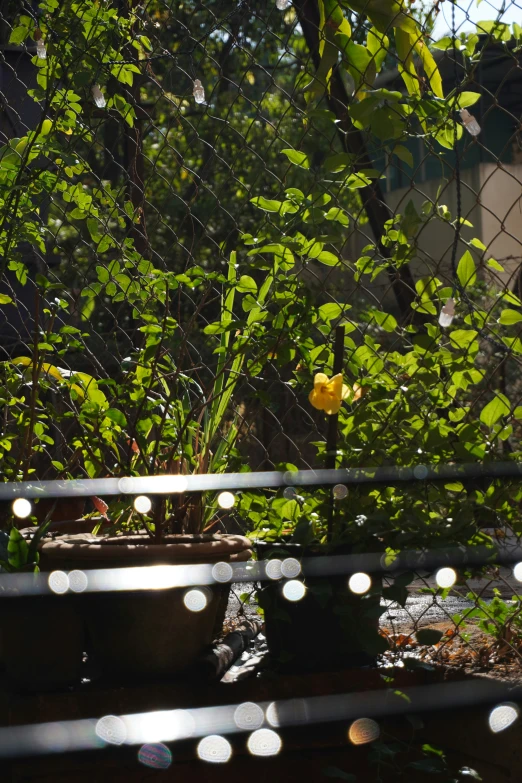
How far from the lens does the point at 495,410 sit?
1.35 metres

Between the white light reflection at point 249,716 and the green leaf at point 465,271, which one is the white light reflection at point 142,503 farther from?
the green leaf at point 465,271

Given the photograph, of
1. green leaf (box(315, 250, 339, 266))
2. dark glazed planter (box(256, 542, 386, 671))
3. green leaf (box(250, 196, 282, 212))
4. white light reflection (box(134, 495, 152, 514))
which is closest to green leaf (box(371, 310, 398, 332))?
green leaf (box(315, 250, 339, 266))

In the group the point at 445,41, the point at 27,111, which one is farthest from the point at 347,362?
the point at 27,111

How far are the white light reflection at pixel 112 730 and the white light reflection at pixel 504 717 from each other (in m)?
0.54

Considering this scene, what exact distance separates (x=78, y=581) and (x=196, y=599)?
19 centimetres

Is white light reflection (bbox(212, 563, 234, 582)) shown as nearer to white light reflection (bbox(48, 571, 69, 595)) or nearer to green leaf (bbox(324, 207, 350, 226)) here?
white light reflection (bbox(48, 571, 69, 595))

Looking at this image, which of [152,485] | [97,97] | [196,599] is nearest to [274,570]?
[196,599]

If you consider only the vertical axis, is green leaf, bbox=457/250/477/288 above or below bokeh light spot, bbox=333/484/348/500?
above

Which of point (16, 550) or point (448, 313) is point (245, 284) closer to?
point (448, 313)

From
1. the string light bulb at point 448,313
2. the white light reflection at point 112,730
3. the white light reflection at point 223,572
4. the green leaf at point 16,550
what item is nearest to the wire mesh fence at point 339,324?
the string light bulb at point 448,313

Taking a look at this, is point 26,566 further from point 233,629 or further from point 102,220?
point 102,220

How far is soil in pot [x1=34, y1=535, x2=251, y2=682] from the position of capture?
128 centimetres

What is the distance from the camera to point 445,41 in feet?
4.47

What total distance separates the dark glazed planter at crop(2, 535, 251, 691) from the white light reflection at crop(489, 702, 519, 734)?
0.46m
